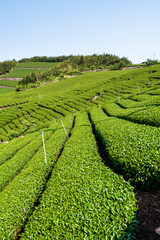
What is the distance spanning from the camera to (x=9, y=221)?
10094 millimetres

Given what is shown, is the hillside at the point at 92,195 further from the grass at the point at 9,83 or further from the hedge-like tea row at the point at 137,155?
the grass at the point at 9,83

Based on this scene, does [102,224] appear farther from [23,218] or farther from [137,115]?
[137,115]

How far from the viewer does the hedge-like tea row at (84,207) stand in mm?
7473

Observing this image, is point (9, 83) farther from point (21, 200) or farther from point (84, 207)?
point (84, 207)

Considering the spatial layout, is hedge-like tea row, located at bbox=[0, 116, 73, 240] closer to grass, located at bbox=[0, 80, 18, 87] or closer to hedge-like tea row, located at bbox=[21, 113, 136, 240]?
hedge-like tea row, located at bbox=[21, 113, 136, 240]

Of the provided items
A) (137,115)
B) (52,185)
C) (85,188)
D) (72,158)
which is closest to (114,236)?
(85,188)

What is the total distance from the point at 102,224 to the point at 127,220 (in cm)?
143

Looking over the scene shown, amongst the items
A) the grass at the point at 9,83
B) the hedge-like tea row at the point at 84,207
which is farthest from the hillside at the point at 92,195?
the grass at the point at 9,83

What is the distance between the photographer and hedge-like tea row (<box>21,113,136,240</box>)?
7473 millimetres

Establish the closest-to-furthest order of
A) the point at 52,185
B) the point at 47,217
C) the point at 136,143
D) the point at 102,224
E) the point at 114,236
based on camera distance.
→ the point at 114,236, the point at 102,224, the point at 47,217, the point at 52,185, the point at 136,143

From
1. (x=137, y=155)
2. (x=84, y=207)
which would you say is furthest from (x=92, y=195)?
(x=137, y=155)

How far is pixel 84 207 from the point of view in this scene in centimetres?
878

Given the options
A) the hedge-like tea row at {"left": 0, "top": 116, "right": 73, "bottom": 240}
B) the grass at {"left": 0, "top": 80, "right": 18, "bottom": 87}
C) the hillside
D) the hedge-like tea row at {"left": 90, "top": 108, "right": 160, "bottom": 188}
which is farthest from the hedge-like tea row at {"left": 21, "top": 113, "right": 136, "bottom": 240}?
the grass at {"left": 0, "top": 80, "right": 18, "bottom": 87}

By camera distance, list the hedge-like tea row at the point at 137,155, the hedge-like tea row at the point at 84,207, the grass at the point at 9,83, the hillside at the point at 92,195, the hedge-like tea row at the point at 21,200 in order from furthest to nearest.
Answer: the grass at the point at 9,83
the hedge-like tea row at the point at 137,155
the hedge-like tea row at the point at 21,200
the hillside at the point at 92,195
the hedge-like tea row at the point at 84,207
